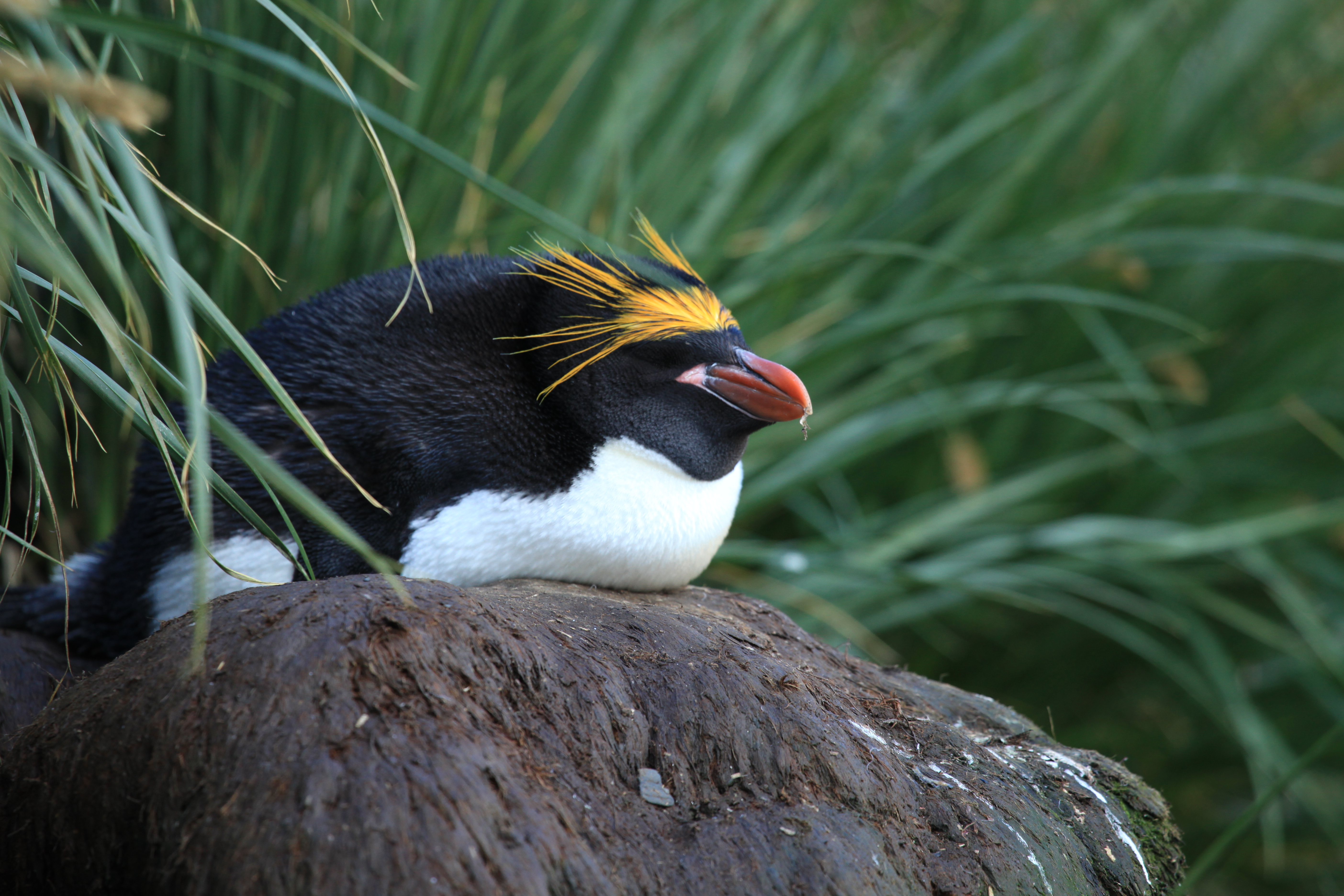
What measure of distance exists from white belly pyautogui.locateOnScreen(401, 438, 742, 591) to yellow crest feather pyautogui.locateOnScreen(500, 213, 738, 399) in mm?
162

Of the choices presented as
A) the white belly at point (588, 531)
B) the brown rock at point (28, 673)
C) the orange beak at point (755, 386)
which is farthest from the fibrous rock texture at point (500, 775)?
the orange beak at point (755, 386)

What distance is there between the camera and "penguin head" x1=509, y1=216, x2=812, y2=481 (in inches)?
65.7

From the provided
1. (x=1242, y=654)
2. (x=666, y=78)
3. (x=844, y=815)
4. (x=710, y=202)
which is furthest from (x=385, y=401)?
(x=1242, y=654)

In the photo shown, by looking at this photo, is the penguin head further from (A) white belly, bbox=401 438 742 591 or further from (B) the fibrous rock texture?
(B) the fibrous rock texture

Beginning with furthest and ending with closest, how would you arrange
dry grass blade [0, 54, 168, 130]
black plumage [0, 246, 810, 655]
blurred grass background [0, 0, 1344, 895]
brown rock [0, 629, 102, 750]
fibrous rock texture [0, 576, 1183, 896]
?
blurred grass background [0, 0, 1344, 895], black plumage [0, 246, 810, 655], brown rock [0, 629, 102, 750], fibrous rock texture [0, 576, 1183, 896], dry grass blade [0, 54, 168, 130]

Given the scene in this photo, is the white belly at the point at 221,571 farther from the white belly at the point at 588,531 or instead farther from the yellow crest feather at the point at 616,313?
the yellow crest feather at the point at 616,313

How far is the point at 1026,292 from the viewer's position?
8.04 feet

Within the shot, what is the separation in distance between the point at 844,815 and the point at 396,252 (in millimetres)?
1613

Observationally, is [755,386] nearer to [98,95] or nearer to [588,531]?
[588,531]

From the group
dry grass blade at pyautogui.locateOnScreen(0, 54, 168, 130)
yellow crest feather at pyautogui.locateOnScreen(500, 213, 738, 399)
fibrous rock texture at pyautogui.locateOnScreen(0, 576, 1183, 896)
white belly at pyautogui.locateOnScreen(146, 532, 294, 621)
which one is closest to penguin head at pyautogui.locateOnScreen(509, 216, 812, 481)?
yellow crest feather at pyautogui.locateOnScreen(500, 213, 738, 399)

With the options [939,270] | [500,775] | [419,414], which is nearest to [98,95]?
[500,775]

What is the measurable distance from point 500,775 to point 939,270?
239 cm

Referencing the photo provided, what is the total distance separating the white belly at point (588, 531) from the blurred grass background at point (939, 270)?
0.50 m

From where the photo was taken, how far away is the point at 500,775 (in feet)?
3.50
